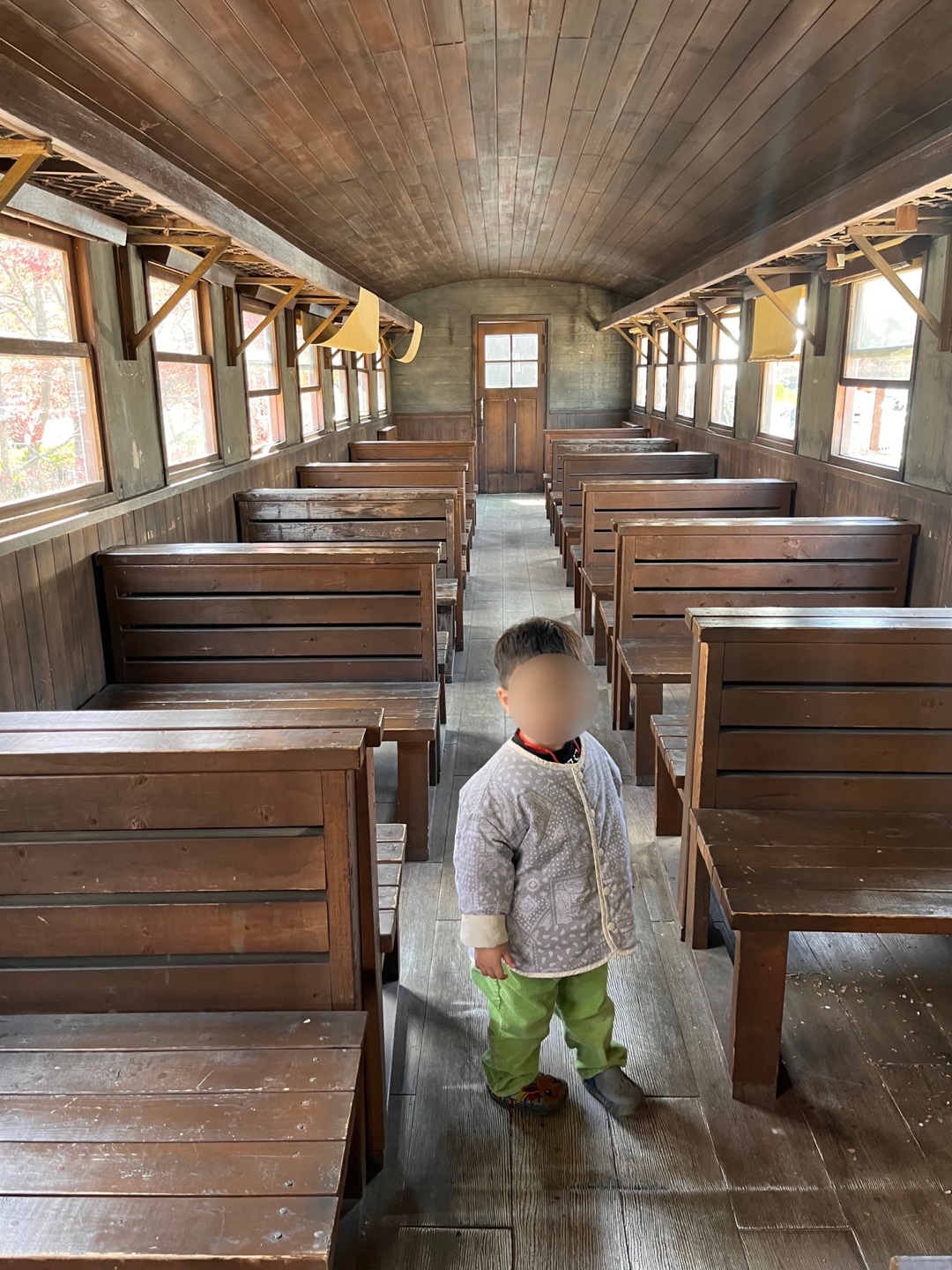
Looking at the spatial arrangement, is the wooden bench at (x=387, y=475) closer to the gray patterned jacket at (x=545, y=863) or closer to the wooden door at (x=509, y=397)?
the gray patterned jacket at (x=545, y=863)

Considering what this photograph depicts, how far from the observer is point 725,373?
26.5ft

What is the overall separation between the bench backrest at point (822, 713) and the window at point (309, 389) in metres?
6.05

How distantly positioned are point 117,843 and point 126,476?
255 centimetres

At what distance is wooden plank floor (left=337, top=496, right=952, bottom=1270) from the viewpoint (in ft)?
5.56

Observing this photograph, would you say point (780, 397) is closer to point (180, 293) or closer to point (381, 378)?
point (180, 293)

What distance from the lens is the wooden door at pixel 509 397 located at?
1285 cm

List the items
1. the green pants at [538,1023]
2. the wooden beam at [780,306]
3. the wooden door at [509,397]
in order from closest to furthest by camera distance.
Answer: the green pants at [538,1023] → the wooden beam at [780,306] → the wooden door at [509,397]

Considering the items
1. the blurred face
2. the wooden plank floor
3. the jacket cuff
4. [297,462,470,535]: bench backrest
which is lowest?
the wooden plank floor

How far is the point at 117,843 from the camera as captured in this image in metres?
1.56

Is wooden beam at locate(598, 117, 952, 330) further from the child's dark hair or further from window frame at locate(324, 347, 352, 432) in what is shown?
window frame at locate(324, 347, 352, 432)

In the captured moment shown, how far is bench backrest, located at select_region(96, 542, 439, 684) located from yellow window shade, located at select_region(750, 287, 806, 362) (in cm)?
310

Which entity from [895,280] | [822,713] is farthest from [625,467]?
[822,713]

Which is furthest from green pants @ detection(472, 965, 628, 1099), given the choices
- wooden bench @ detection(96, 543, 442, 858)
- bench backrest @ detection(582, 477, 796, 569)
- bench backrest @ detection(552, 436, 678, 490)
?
bench backrest @ detection(552, 436, 678, 490)

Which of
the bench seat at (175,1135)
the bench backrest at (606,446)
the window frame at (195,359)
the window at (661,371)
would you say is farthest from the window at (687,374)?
the bench seat at (175,1135)
